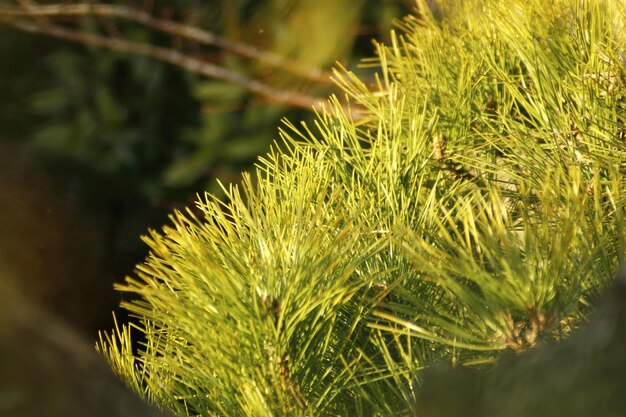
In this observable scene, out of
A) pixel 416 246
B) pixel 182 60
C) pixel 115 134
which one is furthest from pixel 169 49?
pixel 416 246

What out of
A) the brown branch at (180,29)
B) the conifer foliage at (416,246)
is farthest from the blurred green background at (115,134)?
the conifer foliage at (416,246)

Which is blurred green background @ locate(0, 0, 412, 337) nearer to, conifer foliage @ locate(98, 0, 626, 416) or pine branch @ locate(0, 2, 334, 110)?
pine branch @ locate(0, 2, 334, 110)

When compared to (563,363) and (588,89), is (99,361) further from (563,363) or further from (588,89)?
(588,89)

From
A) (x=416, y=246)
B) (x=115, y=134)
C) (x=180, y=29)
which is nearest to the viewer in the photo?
(x=416, y=246)

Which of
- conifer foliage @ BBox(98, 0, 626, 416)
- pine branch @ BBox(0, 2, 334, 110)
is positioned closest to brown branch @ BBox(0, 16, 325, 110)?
pine branch @ BBox(0, 2, 334, 110)

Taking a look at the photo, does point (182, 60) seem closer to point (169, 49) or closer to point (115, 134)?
point (169, 49)
